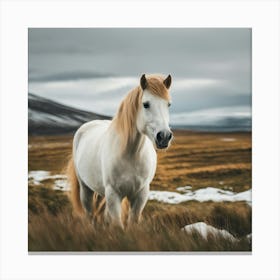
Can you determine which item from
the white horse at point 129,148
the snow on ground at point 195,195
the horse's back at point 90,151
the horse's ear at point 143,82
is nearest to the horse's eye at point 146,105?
the white horse at point 129,148

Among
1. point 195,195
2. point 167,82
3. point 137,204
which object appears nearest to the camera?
point 167,82

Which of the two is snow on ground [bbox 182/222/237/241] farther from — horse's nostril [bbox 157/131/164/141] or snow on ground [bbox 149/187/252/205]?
horse's nostril [bbox 157/131/164/141]

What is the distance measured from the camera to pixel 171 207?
169 inches

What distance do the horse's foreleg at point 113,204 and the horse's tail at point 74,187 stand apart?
1.35ft

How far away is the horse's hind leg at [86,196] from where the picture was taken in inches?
175

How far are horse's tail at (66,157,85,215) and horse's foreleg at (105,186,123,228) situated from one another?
0.41 metres

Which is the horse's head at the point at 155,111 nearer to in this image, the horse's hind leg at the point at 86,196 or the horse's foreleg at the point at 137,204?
the horse's foreleg at the point at 137,204

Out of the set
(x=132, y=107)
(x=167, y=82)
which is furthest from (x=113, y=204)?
(x=167, y=82)

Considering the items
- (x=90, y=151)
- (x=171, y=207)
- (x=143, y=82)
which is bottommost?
(x=171, y=207)

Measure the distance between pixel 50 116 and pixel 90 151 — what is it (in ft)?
1.41

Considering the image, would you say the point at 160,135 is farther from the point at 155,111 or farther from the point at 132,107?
the point at 132,107
